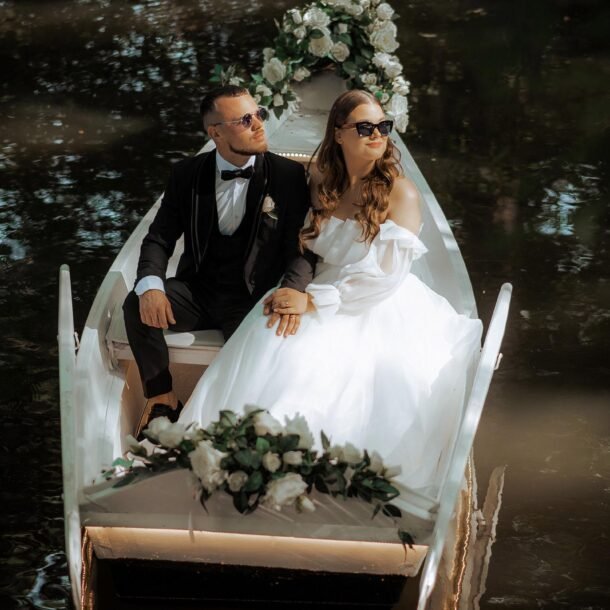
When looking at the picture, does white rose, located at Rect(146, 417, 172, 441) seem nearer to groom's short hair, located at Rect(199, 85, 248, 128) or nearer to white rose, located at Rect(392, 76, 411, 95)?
groom's short hair, located at Rect(199, 85, 248, 128)

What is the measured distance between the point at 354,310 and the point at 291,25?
2.18m

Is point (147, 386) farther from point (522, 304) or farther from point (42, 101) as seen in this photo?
point (42, 101)

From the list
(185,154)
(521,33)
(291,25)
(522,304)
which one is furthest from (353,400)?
(521,33)

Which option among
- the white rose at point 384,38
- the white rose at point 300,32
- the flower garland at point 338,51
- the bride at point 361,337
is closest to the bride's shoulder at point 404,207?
the bride at point 361,337

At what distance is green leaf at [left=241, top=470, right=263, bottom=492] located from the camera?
2273 mm

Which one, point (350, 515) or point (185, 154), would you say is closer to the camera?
point (350, 515)

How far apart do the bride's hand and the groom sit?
74mm

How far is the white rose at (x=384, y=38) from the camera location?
4.70 m

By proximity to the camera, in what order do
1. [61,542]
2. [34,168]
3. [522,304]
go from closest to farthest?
[61,542]
[522,304]
[34,168]

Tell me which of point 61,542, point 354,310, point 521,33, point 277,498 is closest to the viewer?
point 277,498

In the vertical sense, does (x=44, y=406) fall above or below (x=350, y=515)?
below

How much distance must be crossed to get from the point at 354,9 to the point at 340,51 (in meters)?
0.19

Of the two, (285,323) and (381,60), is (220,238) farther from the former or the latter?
(381,60)

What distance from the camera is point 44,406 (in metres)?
3.97
